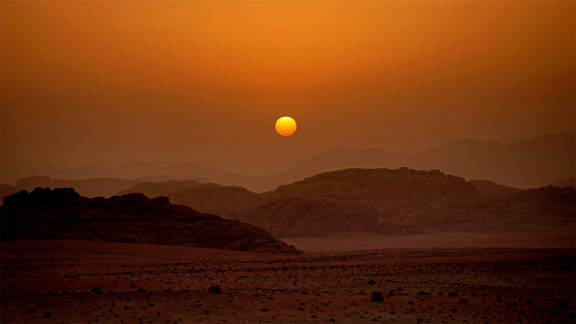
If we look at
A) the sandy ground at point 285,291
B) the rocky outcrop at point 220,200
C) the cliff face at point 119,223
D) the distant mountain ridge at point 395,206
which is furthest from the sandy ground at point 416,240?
the sandy ground at point 285,291

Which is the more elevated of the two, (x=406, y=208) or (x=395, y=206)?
(x=395, y=206)

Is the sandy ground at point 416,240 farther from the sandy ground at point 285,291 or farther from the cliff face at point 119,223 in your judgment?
the sandy ground at point 285,291

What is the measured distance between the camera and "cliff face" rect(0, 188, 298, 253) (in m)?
59.9

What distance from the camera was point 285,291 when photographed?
2606 centimetres

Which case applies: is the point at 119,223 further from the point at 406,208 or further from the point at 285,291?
the point at 406,208

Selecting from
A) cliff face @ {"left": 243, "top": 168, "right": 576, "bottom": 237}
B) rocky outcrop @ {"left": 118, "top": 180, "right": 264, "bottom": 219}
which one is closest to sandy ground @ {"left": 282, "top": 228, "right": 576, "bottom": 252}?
cliff face @ {"left": 243, "top": 168, "right": 576, "bottom": 237}

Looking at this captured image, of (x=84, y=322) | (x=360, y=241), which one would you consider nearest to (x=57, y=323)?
(x=84, y=322)

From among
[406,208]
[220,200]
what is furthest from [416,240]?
[220,200]

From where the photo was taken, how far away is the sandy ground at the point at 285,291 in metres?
20.7

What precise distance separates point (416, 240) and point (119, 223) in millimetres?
49665

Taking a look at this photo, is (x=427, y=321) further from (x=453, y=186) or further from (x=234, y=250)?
(x=453, y=186)

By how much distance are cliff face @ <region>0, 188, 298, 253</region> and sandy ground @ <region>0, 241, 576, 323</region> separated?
1658 centimetres

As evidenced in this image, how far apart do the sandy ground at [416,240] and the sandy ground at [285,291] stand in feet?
130

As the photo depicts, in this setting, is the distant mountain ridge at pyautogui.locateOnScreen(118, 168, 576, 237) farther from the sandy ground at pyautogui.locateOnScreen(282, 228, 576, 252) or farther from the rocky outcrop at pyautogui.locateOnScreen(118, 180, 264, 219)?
the sandy ground at pyautogui.locateOnScreen(282, 228, 576, 252)
